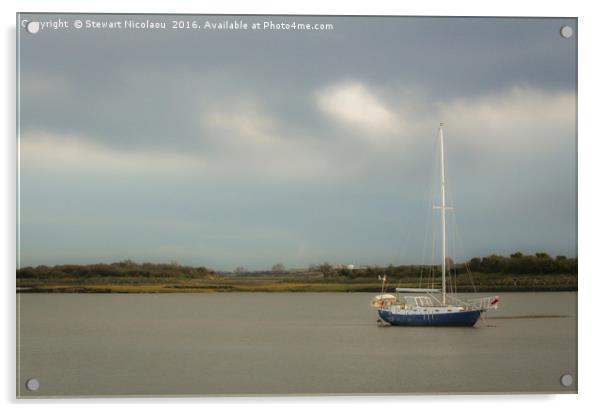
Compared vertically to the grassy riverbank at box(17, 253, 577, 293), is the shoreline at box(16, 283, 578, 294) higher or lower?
lower

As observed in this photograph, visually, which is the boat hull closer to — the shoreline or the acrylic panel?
the acrylic panel

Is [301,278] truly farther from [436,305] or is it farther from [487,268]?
[487,268]

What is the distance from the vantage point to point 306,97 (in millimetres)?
7480

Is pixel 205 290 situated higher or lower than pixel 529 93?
lower

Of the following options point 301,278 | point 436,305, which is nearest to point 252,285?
point 301,278

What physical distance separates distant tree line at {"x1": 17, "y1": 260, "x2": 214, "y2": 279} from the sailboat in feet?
5.39

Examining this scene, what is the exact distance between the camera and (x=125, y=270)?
7.57 meters

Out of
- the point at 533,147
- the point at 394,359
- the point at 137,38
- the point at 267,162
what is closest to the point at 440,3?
the point at 533,147

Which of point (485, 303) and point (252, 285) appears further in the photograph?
point (485, 303)

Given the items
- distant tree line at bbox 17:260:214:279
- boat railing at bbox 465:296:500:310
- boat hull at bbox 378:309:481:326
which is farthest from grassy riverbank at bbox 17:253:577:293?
boat hull at bbox 378:309:481:326

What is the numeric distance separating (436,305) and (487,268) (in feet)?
2.47

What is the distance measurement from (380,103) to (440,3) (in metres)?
0.93

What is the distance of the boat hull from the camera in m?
7.98

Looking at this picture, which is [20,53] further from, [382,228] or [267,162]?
[382,228]
